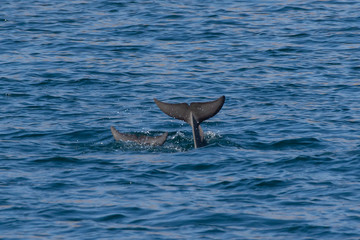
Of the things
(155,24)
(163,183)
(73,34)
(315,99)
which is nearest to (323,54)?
(315,99)

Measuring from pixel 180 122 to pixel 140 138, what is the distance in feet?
11.0

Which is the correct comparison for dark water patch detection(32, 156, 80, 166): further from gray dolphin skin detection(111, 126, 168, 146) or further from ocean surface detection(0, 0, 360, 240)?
gray dolphin skin detection(111, 126, 168, 146)

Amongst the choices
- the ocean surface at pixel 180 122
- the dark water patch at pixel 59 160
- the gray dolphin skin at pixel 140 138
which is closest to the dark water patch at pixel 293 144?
the ocean surface at pixel 180 122

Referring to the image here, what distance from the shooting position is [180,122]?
67.8 feet

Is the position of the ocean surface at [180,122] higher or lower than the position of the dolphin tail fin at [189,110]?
lower

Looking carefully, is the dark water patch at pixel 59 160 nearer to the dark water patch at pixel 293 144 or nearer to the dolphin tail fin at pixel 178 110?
the dolphin tail fin at pixel 178 110

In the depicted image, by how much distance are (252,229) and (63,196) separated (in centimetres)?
378

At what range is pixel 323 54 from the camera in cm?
2702

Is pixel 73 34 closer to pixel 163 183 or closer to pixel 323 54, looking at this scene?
pixel 323 54

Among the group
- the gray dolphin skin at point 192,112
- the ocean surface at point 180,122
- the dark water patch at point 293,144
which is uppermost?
the gray dolphin skin at point 192,112

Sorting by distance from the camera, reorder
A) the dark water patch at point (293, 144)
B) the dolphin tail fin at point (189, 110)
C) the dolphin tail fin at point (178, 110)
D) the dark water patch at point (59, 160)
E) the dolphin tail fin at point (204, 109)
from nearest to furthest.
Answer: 1. the dark water patch at point (59, 160)
2. the dolphin tail fin at point (204, 109)
3. the dolphin tail fin at point (189, 110)
4. the dolphin tail fin at point (178, 110)
5. the dark water patch at point (293, 144)

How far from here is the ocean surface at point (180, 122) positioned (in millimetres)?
13625

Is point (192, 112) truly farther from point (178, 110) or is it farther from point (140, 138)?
point (140, 138)

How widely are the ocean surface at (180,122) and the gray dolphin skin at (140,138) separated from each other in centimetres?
19
